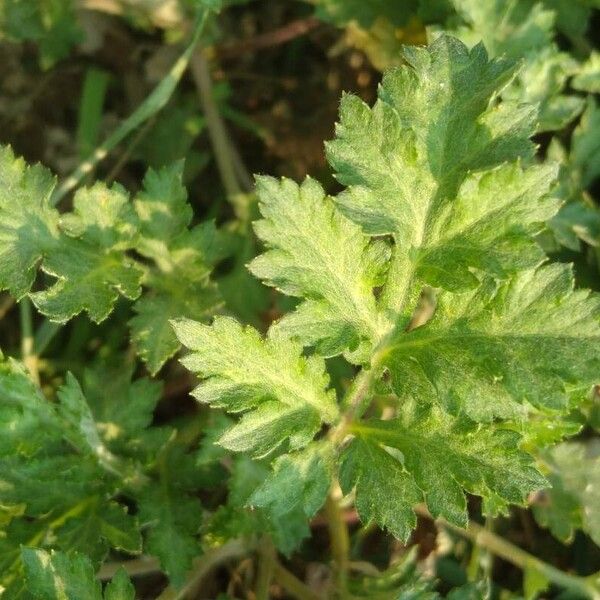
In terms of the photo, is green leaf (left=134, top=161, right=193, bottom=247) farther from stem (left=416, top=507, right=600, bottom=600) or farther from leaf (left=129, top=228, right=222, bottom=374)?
stem (left=416, top=507, right=600, bottom=600)

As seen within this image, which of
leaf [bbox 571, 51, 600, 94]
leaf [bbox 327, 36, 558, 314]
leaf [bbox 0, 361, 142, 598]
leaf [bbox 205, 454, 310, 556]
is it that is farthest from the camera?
leaf [bbox 571, 51, 600, 94]

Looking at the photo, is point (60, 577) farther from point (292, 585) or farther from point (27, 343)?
point (27, 343)

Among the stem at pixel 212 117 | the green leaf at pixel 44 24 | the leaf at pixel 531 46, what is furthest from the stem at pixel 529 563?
the green leaf at pixel 44 24

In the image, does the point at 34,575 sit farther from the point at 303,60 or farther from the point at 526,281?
the point at 303,60

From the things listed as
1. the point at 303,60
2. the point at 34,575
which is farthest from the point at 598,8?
the point at 34,575

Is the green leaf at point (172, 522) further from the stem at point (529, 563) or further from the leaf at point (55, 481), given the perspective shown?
the stem at point (529, 563)

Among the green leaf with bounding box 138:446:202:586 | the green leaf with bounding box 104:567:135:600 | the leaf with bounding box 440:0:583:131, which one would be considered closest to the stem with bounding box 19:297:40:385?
the green leaf with bounding box 138:446:202:586
